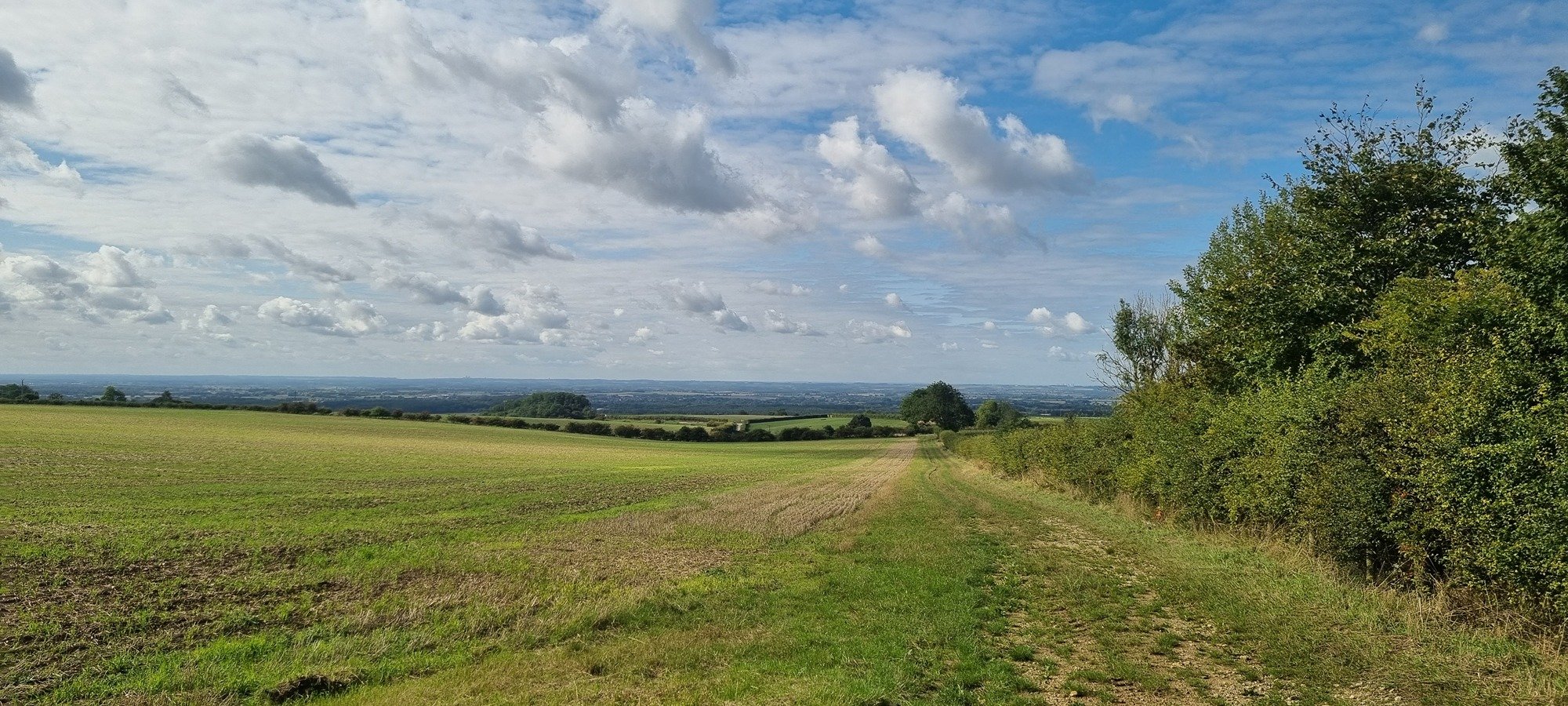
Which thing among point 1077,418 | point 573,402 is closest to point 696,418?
point 573,402

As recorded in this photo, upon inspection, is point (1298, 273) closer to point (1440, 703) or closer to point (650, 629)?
point (1440, 703)

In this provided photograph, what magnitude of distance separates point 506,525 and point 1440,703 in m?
20.3

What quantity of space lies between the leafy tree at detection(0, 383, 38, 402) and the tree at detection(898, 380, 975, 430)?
127617mm

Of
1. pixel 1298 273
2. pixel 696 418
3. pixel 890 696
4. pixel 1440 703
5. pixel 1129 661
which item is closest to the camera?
pixel 1440 703

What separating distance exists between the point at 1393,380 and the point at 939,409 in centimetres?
12461

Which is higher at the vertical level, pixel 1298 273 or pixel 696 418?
pixel 1298 273

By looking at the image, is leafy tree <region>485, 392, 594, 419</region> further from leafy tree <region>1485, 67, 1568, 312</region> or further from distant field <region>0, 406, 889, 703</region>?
leafy tree <region>1485, 67, 1568, 312</region>

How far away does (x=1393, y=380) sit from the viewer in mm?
11898

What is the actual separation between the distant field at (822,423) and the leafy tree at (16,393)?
98.0m

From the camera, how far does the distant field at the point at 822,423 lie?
5292 inches

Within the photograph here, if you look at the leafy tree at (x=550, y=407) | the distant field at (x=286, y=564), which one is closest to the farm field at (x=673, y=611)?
the distant field at (x=286, y=564)

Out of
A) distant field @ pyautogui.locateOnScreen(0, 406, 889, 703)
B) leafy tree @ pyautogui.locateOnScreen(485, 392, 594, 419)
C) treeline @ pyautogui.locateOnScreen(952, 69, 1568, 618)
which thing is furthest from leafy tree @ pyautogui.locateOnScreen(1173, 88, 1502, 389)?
leafy tree @ pyautogui.locateOnScreen(485, 392, 594, 419)

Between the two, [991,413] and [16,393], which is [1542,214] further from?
[16,393]

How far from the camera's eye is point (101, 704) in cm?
735
